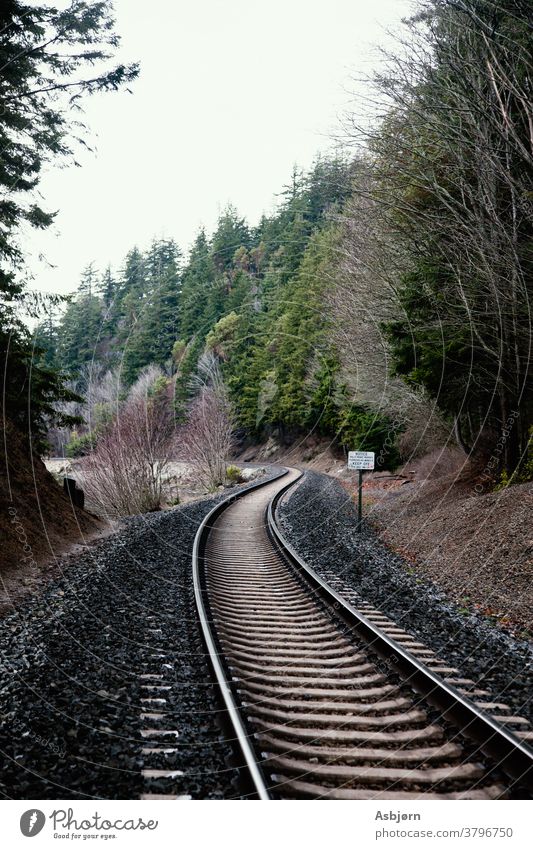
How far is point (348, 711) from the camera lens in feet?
13.8

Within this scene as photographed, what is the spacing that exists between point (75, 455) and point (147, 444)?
8475 mm

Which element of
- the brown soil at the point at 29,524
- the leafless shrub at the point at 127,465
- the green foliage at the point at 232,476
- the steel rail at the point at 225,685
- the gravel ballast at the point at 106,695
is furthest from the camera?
the green foliage at the point at 232,476

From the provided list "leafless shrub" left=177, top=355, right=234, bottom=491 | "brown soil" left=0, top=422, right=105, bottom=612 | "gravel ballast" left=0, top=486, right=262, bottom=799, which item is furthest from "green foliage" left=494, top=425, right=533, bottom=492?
"leafless shrub" left=177, top=355, right=234, bottom=491

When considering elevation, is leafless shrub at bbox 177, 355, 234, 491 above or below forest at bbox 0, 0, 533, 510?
below

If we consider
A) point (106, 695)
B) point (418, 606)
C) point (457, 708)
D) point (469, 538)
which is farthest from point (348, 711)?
point (469, 538)

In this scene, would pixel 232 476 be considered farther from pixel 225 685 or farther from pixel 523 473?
pixel 225 685

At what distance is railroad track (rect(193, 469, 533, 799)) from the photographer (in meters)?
3.20

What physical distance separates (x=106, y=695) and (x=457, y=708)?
2.49 metres

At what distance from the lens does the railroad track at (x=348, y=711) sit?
320 centimetres

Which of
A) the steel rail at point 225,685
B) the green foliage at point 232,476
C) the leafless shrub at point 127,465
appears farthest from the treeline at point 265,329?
the steel rail at point 225,685

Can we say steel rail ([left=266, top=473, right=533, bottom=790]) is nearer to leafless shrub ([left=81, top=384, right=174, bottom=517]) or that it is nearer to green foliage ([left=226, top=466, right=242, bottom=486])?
leafless shrub ([left=81, top=384, right=174, bottom=517])

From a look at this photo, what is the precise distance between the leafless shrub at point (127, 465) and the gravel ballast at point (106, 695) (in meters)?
12.0

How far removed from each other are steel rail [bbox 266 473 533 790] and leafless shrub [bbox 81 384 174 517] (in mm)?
14638

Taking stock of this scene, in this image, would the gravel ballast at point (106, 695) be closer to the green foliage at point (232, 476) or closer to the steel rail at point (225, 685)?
the steel rail at point (225, 685)
